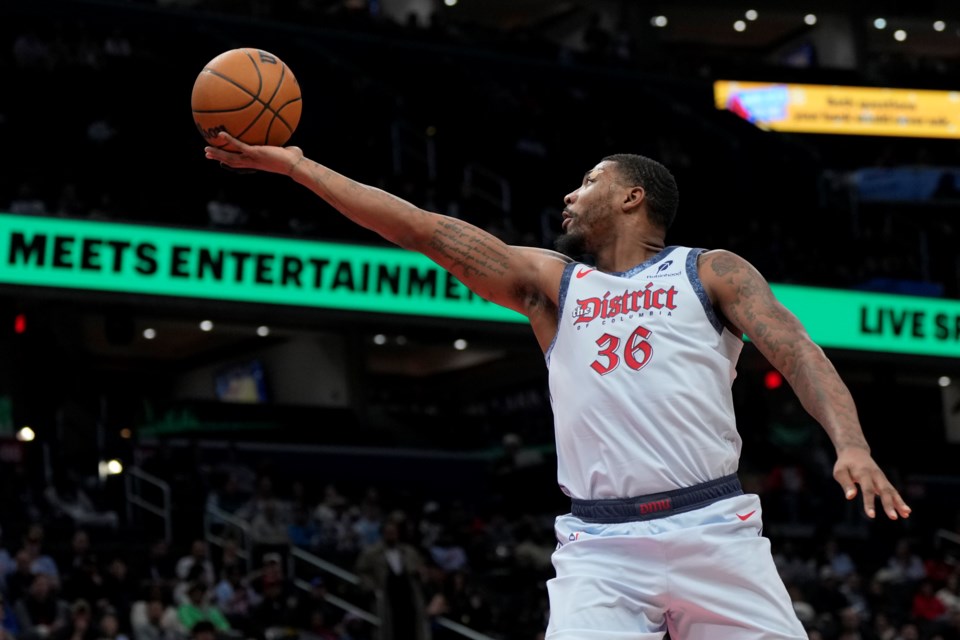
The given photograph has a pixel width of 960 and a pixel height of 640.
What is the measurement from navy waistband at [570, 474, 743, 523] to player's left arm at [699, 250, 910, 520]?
34 cm

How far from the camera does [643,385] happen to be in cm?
420

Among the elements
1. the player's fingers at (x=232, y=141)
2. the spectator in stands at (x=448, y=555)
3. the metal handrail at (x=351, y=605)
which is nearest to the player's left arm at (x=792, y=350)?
the player's fingers at (x=232, y=141)

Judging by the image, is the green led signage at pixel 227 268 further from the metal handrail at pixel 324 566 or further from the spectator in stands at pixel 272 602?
the spectator in stands at pixel 272 602

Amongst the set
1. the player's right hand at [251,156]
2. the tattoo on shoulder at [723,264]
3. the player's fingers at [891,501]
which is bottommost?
the player's fingers at [891,501]

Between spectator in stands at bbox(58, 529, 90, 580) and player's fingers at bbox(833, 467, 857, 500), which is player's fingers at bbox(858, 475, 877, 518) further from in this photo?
spectator in stands at bbox(58, 529, 90, 580)

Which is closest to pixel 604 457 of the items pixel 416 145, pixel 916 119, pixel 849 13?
pixel 416 145

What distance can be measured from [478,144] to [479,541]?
970 centimetres

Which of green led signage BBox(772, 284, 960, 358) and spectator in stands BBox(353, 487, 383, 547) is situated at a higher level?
green led signage BBox(772, 284, 960, 358)

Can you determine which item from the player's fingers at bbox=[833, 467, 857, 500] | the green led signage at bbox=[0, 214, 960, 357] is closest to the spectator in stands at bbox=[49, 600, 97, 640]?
the green led signage at bbox=[0, 214, 960, 357]

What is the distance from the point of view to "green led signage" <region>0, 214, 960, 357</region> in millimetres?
16328

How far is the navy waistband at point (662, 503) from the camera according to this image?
411cm

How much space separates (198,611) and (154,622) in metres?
0.45

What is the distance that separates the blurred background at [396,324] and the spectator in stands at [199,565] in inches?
2.3

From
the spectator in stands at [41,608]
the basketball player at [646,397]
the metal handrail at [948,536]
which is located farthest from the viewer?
the metal handrail at [948,536]
